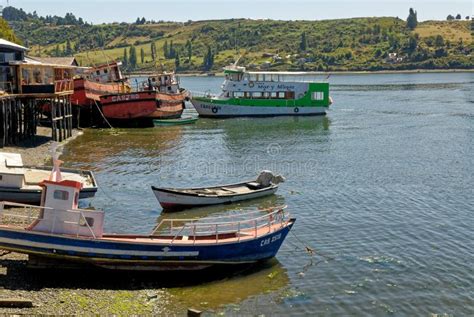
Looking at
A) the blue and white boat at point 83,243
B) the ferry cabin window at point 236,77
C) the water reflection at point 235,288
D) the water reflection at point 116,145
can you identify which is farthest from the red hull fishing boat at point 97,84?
the water reflection at point 235,288

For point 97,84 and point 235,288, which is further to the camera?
point 97,84

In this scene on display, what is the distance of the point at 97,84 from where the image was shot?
232 feet

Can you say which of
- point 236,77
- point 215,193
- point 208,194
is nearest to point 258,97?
point 236,77

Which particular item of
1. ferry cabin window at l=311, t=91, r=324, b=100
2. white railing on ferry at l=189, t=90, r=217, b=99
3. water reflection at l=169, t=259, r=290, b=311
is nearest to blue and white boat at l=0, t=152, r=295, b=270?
water reflection at l=169, t=259, r=290, b=311

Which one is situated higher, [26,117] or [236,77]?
[236,77]

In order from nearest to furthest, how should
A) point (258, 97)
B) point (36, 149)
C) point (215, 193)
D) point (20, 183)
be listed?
point (20, 183) < point (215, 193) < point (36, 149) < point (258, 97)

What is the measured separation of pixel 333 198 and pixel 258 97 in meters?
45.5

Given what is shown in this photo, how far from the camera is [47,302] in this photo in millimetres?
20188

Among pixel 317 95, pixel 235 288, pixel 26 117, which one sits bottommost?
pixel 235 288

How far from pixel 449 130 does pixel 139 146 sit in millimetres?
33088

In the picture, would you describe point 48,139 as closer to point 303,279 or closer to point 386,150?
point 386,150

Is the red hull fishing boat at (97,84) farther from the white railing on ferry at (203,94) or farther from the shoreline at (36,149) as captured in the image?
the white railing on ferry at (203,94)

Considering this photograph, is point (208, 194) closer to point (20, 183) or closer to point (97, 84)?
point (20, 183)

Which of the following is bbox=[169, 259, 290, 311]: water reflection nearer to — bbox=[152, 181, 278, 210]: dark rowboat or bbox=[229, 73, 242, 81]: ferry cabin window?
bbox=[152, 181, 278, 210]: dark rowboat
